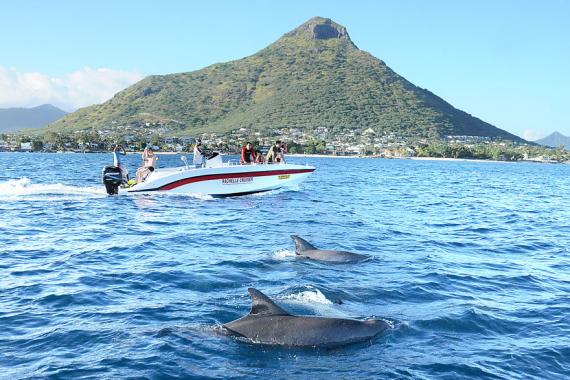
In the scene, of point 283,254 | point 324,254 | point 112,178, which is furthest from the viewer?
point 112,178

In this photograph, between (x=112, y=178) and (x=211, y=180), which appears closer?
(x=112, y=178)

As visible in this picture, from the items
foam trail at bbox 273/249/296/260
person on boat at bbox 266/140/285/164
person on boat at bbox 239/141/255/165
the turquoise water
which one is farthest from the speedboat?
foam trail at bbox 273/249/296/260

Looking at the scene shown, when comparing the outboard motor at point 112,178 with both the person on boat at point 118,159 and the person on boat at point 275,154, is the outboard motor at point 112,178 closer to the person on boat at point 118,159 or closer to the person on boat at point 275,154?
the person on boat at point 118,159

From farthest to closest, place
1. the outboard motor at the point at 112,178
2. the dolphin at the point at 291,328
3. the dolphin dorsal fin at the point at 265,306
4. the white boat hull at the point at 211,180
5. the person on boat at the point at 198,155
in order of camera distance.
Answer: the person on boat at the point at 198,155 → the white boat hull at the point at 211,180 → the outboard motor at the point at 112,178 → the dolphin dorsal fin at the point at 265,306 → the dolphin at the point at 291,328

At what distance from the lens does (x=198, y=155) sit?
31.7 meters

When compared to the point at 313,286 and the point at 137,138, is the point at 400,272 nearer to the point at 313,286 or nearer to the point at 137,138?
the point at 313,286

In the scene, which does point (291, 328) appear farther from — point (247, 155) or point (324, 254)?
point (247, 155)

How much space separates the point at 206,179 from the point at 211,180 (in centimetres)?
29

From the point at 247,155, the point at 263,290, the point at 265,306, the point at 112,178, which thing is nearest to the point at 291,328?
the point at 265,306

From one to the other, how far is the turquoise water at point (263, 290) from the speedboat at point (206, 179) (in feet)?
18.7

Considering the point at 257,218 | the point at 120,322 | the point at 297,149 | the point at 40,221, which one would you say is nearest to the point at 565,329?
the point at 120,322

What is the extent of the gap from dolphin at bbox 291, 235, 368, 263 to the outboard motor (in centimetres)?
1706

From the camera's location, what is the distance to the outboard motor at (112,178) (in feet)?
99.3

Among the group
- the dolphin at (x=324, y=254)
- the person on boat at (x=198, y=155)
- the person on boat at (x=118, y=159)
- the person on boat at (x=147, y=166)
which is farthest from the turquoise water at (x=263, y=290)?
the person on boat at (x=198, y=155)
